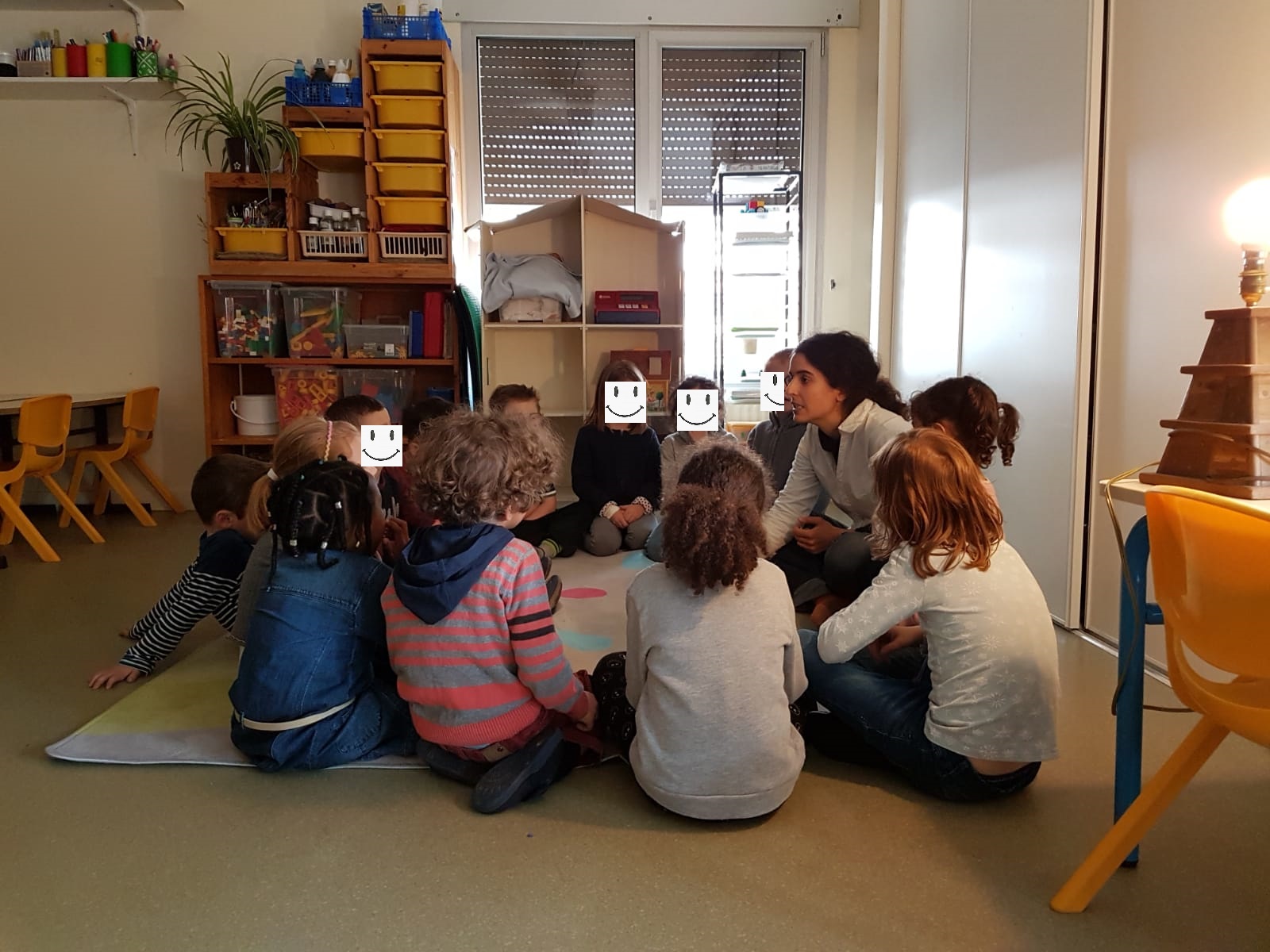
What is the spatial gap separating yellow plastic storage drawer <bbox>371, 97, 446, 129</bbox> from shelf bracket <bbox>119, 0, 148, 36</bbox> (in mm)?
1269

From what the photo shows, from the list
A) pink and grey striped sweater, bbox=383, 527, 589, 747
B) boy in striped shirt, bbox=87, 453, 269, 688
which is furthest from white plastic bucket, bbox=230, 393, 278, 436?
pink and grey striped sweater, bbox=383, 527, 589, 747

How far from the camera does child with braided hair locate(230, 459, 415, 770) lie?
161 cm

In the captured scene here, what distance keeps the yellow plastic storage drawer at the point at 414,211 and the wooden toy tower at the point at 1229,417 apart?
3.31 meters

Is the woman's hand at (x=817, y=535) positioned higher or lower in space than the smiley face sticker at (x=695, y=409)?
lower

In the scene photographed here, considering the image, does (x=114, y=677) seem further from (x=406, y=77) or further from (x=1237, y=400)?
(x=406, y=77)

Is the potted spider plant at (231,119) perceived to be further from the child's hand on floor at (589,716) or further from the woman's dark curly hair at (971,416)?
the child's hand on floor at (589,716)

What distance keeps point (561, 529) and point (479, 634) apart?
72.9 inches

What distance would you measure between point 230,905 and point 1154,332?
217cm

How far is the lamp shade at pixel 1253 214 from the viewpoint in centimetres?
147

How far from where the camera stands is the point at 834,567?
2424 mm

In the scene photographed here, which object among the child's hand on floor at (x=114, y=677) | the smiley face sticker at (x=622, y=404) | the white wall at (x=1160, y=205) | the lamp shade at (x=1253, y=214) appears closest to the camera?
the lamp shade at (x=1253, y=214)

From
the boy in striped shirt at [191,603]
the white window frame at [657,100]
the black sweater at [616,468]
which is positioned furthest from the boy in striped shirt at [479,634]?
the white window frame at [657,100]

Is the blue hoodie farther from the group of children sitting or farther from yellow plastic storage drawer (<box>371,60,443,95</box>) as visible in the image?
yellow plastic storage drawer (<box>371,60,443,95</box>)

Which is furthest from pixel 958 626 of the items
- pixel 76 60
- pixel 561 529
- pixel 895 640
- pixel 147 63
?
pixel 76 60
